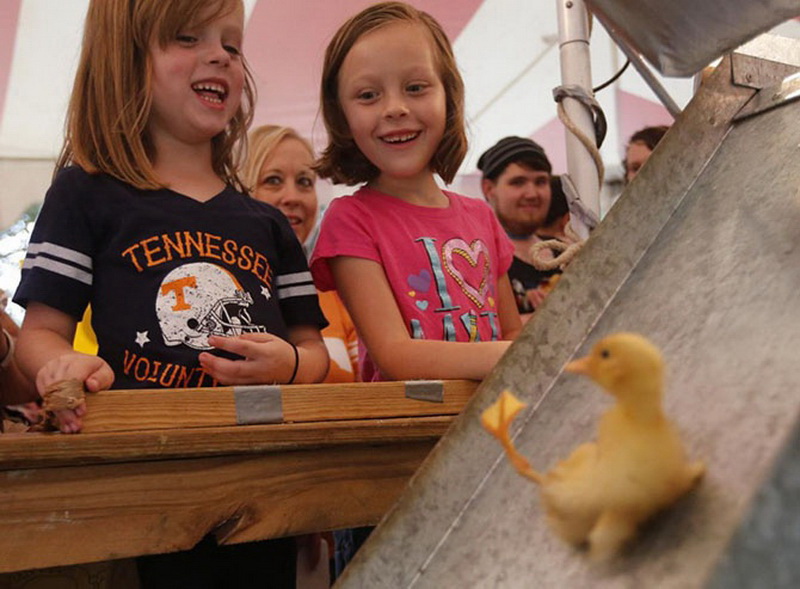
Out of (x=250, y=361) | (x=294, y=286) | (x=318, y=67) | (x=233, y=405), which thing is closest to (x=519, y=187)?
(x=318, y=67)

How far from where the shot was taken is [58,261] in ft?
3.40

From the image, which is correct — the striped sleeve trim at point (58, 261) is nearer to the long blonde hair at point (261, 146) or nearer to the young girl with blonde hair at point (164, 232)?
the young girl with blonde hair at point (164, 232)

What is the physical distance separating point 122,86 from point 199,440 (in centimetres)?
61

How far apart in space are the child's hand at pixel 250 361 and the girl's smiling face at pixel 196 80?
37cm

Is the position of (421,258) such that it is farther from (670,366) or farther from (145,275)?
(670,366)

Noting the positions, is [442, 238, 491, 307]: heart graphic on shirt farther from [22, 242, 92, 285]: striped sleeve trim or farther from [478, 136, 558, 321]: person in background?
[478, 136, 558, 321]: person in background

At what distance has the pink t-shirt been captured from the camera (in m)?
1.26

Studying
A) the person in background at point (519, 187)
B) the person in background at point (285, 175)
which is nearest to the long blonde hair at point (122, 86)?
the person in background at point (285, 175)

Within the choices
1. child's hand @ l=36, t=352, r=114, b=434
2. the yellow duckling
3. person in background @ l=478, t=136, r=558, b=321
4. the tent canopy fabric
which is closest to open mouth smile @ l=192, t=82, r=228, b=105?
child's hand @ l=36, t=352, r=114, b=434

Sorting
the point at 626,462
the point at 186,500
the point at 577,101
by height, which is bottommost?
the point at 186,500

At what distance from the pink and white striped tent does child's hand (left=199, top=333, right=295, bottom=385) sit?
6.05ft

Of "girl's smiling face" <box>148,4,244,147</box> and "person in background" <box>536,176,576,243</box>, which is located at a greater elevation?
"person in background" <box>536,176,576,243</box>

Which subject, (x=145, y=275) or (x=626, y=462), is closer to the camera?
(x=626, y=462)

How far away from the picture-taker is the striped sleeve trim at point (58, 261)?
1030mm
